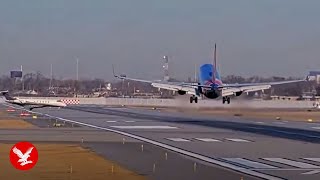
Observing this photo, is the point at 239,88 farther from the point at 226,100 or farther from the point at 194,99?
the point at 194,99

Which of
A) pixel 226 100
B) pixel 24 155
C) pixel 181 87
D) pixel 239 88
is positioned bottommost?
pixel 24 155

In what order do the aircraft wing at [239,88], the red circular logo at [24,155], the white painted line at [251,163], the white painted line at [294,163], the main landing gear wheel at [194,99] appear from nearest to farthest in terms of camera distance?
the red circular logo at [24,155]
the white painted line at [251,163]
the white painted line at [294,163]
the main landing gear wheel at [194,99]
the aircraft wing at [239,88]

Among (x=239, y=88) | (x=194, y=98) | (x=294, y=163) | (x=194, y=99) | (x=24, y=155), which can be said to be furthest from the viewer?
(x=239, y=88)

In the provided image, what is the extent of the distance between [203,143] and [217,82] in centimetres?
3953

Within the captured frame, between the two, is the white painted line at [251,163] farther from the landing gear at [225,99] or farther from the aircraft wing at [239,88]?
the aircraft wing at [239,88]

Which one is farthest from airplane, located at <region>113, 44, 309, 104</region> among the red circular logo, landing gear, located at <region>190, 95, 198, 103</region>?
the red circular logo

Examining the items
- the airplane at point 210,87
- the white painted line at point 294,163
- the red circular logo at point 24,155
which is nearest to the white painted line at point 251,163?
the white painted line at point 294,163

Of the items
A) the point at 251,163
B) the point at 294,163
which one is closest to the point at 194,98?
the point at 294,163

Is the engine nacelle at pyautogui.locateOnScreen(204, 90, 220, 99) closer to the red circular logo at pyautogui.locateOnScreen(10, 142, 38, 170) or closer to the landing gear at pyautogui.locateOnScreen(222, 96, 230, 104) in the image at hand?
the landing gear at pyautogui.locateOnScreen(222, 96, 230, 104)

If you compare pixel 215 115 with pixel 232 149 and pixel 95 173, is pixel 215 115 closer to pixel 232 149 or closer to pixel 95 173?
pixel 232 149

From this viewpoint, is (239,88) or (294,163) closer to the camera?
(294,163)

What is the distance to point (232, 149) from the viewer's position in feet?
102

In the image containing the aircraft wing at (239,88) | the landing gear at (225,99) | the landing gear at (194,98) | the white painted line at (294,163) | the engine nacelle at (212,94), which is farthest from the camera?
the aircraft wing at (239,88)

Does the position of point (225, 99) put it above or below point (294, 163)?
above
